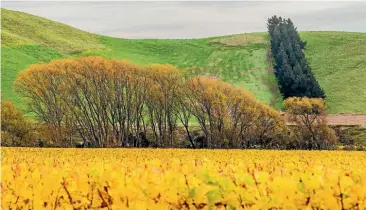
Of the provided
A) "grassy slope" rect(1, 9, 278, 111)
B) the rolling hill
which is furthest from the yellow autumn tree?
"grassy slope" rect(1, 9, 278, 111)

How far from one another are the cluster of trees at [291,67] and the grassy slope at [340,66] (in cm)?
530

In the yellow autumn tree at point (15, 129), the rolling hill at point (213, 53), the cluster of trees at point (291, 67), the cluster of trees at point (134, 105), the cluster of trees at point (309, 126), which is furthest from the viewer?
the rolling hill at point (213, 53)

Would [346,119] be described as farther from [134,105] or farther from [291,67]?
[134,105]

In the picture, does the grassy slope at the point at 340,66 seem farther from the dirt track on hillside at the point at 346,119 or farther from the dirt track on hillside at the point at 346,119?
the dirt track on hillside at the point at 346,119

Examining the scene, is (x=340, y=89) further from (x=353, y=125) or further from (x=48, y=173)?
(x=48, y=173)

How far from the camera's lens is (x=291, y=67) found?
101m

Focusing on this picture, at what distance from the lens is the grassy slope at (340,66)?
328 feet

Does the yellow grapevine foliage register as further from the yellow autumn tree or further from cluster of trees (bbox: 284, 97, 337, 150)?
cluster of trees (bbox: 284, 97, 337, 150)

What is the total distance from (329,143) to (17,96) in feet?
166

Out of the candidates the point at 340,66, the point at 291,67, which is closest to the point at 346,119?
the point at 291,67

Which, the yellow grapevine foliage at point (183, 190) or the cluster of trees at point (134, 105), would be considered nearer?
the yellow grapevine foliage at point (183, 190)

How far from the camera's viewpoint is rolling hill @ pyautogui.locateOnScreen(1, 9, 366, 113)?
104 m

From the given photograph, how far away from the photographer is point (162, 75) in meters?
71.2

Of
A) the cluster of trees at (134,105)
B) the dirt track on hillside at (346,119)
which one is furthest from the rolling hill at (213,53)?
the cluster of trees at (134,105)
